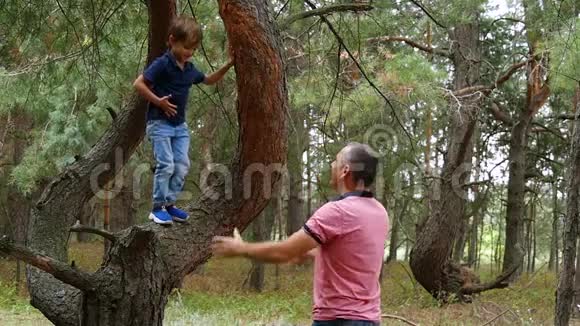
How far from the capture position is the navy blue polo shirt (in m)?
4.02

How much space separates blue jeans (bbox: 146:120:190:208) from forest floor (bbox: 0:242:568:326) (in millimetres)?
4675

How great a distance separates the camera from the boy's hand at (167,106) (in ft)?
12.9

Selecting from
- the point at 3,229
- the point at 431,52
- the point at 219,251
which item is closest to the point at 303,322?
the point at 431,52

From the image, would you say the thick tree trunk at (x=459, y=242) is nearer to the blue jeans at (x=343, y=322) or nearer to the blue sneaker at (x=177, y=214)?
the blue sneaker at (x=177, y=214)

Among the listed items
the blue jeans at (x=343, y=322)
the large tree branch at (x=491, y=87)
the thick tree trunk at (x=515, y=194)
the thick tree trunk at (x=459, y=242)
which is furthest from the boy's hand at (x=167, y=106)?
the thick tree trunk at (x=515, y=194)

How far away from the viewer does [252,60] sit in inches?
162

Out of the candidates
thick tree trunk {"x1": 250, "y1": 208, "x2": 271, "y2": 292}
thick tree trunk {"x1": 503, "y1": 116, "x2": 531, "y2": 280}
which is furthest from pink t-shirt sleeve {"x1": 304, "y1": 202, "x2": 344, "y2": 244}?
thick tree trunk {"x1": 250, "y1": 208, "x2": 271, "y2": 292}

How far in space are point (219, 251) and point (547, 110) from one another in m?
18.5

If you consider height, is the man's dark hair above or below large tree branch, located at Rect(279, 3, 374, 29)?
below

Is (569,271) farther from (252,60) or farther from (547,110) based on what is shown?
(547,110)

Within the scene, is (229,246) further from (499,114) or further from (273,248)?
(499,114)

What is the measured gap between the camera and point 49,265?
12.1 ft

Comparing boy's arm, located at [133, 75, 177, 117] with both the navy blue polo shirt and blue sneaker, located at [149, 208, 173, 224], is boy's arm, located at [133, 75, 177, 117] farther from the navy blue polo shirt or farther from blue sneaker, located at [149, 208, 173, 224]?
blue sneaker, located at [149, 208, 173, 224]

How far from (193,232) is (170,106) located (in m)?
0.86
